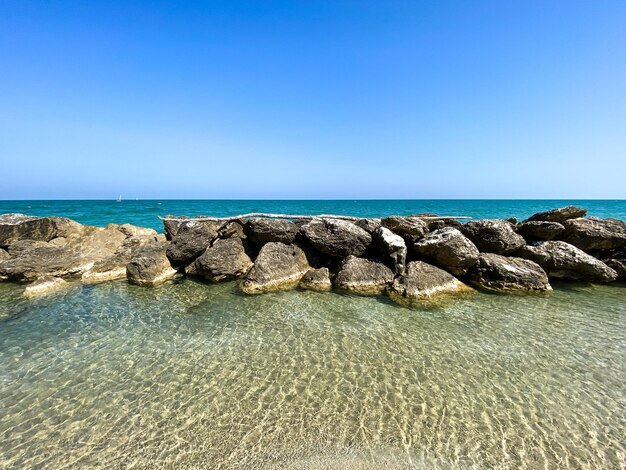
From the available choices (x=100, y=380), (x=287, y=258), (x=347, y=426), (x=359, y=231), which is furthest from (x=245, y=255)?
(x=347, y=426)

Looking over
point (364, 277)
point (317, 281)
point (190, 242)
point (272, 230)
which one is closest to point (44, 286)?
point (190, 242)

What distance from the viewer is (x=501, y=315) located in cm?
788

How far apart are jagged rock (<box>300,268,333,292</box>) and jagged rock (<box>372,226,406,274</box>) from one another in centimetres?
232

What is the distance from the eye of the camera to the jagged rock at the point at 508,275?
386 inches

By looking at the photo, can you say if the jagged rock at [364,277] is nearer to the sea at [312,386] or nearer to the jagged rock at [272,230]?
the sea at [312,386]

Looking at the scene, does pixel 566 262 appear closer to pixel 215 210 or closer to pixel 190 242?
pixel 190 242

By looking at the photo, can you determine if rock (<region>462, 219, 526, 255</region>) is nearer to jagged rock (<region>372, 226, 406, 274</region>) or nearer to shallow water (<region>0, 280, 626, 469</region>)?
shallow water (<region>0, 280, 626, 469</region>)

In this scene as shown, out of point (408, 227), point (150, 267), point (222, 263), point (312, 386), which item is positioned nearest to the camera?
point (312, 386)

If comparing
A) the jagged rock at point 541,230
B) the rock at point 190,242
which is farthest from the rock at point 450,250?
the rock at point 190,242

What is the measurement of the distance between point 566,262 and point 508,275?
2705 mm

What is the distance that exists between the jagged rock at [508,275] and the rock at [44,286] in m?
14.7

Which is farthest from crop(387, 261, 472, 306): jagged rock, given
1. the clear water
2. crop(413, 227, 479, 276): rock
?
the clear water

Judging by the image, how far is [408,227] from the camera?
37.7 ft

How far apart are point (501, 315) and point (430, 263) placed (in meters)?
3.40
